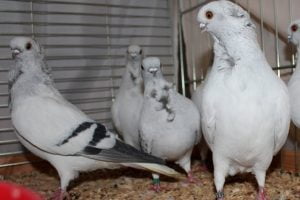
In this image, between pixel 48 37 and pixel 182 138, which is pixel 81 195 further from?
pixel 48 37

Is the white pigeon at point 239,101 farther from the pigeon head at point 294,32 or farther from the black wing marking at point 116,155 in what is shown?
the pigeon head at point 294,32

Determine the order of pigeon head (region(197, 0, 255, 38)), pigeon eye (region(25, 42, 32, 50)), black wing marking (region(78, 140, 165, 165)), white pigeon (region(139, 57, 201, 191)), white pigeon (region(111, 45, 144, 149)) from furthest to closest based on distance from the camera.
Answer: white pigeon (region(111, 45, 144, 149))
pigeon eye (region(25, 42, 32, 50))
white pigeon (region(139, 57, 201, 191))
black wing marking (region(78, 140, 165, 165))
pigeon head (region(197, 0, 255, 38))

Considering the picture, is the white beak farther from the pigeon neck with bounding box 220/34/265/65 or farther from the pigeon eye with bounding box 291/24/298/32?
the pigeon eye with bounding box 291/24/298/32

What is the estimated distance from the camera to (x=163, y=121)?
2.48 m

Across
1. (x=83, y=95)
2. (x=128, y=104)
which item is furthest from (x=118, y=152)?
(x=83, y=95)

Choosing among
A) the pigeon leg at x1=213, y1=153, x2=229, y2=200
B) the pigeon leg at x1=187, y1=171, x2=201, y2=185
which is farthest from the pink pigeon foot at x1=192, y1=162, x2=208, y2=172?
the pigeon leg at x1=213, y1=153, x2=229, y2=200

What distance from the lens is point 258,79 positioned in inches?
75.9

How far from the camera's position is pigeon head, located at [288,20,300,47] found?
8.28ft

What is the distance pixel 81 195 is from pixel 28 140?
0.50 meters

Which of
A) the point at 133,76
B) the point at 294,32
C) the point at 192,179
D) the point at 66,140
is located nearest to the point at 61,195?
the point at 66,140

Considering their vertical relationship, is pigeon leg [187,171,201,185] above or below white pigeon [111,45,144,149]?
below

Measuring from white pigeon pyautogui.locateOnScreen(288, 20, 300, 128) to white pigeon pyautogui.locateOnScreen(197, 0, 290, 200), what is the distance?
366mm

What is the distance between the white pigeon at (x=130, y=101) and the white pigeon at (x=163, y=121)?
0.46 m

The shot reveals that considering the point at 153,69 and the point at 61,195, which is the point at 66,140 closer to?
the point at 61,195
